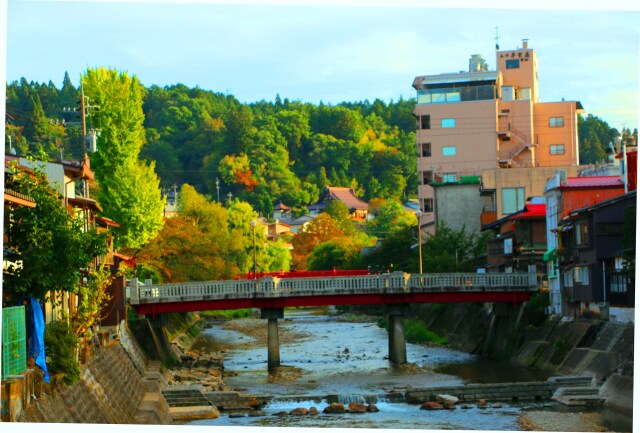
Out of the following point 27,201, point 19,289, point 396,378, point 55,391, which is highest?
point 27,201

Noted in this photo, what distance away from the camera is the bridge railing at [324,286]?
56062 mm

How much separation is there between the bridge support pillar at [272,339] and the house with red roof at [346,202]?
4418 inches

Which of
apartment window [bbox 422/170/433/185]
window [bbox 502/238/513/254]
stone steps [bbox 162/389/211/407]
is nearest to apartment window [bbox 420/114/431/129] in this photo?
apartment window [bbox 422/170/433/185]

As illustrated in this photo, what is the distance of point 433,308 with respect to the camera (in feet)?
254

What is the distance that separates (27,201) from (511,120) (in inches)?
2846

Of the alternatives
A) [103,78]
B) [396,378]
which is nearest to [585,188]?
[396,378]

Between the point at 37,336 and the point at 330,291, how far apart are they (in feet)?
102

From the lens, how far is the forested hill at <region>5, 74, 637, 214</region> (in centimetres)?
17425

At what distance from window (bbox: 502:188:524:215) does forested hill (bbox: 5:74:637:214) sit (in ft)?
285

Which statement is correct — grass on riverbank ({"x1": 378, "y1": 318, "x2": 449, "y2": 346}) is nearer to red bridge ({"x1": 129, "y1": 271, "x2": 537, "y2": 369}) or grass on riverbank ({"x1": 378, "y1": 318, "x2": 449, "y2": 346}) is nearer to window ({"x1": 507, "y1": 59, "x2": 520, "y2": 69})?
red bridge ({"x1": 129, "y1": 271, "x2": 537, "y2": 369})

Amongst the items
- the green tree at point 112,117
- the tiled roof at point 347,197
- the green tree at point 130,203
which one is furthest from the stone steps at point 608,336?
the tiled roof at point 347,197

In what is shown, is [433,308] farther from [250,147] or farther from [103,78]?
[250,147]

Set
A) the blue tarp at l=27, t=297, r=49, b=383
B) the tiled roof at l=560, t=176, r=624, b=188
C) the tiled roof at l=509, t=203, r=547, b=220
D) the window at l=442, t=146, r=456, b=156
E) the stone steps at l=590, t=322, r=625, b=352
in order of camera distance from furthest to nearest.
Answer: the window at l=442, t=146, r=456, b=156
the tiled roof at l=509, t=203, r=547, b=220
the tiled roof at l=560, t=176, r=624, b=188
the stone steps at l=590, t=322, r=625, b=352
the blue tarp at l=27, t=297, r=49, b=383

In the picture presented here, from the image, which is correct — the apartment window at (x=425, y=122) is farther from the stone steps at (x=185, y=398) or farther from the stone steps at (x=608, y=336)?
the stone steps at (x=185, y=398)
